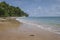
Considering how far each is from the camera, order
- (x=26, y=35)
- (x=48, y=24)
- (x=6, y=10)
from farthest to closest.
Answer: (x=6, y=10) → (x=48, y=24) → (x=26, y=35)

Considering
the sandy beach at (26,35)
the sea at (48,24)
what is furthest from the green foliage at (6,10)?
the sandy beach at (26,35)

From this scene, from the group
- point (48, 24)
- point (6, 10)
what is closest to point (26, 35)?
point (48, 24)

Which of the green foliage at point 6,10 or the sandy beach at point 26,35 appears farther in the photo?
the green foliage at point 6,10

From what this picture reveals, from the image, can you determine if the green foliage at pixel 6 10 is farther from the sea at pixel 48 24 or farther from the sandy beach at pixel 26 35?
the sandy beach at pixel 26 35

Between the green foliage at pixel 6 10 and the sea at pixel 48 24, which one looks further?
the green foliage at pixel 6 10

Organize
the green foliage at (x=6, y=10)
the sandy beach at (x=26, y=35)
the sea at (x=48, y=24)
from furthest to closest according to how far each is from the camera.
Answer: the green foliage at (x=6, y=10)
the sea at (x=48, y=24)
the sandy beach at (x=26, y=35)

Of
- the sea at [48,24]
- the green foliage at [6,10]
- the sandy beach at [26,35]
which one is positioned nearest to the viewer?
the sandy beach at [26,35]

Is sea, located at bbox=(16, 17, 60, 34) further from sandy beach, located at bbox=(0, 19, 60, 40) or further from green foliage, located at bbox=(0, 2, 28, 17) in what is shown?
green foliage, located at bbox=(0, 2, 28, 17)

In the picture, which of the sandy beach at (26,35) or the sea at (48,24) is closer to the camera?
the sandy beach at (26,35)

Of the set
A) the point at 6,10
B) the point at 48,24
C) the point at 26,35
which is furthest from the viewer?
the point at 6,10

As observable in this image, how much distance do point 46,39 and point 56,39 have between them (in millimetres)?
622

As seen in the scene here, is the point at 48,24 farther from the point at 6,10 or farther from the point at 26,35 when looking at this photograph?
the point at 6,10

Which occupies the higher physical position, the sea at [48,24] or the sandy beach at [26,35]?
the sandy beach at [26,35]

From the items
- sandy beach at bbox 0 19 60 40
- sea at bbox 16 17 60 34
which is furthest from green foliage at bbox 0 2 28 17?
sandy beach at bbox 0 19 60 40
